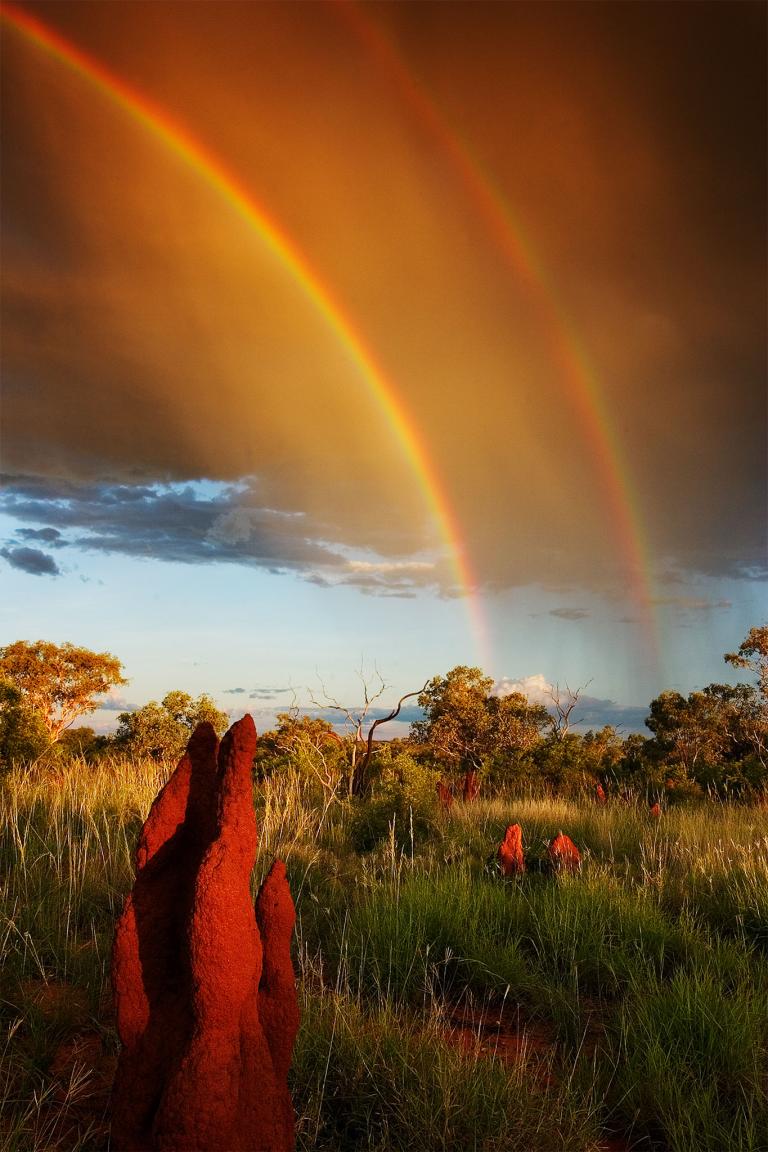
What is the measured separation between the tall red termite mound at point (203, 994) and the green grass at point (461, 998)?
2.20 ft

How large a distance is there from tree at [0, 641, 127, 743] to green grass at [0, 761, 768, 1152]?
72.6ft

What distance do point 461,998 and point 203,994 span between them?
3.26 metres

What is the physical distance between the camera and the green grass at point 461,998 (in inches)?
150

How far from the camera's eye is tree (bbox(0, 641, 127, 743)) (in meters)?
29.8

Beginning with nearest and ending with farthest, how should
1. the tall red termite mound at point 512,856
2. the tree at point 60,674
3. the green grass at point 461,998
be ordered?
the green grass at point 461,998 → the tall red termite mound at point 512,856 → the tree at point 60,674

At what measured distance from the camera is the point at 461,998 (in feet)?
18.4

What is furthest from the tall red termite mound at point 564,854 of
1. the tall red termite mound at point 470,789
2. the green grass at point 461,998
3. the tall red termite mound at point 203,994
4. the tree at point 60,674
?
the tree at point 60,674

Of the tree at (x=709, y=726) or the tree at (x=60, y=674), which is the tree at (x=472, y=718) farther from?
the tree at (x=60, y=674)

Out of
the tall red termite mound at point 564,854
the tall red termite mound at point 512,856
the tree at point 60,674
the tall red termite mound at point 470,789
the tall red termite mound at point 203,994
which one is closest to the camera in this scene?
the tall red termite mound at point 203,994

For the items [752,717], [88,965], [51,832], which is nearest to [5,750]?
[51,832]

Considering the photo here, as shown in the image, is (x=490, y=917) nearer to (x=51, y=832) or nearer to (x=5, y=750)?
(x=51, y=832)

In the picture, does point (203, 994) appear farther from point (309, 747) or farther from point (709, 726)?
point (709, 726)

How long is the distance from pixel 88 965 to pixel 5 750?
1096 centimetres

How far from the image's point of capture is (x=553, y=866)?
819 cm
